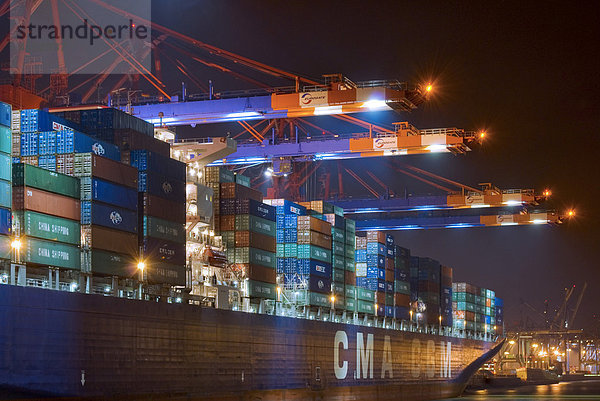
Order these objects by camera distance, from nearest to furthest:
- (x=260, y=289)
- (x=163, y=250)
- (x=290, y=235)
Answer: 1. (x=163, y=250)
2. (x=260, y=289)
3. (x=290, y=235)

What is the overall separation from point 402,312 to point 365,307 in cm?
769

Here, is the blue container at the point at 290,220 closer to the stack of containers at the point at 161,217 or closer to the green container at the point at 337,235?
the green container at the point at 337,235

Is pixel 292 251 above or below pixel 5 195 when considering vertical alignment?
below

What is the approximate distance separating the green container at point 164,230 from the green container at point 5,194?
22.7ft

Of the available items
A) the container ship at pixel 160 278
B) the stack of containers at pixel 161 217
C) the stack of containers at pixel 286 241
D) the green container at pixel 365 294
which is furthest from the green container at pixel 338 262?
the stack of containers at pixel 161 217

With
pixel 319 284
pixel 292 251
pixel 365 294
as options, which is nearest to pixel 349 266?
pixel 365 294

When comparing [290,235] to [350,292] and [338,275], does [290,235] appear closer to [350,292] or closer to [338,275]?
[338,275]

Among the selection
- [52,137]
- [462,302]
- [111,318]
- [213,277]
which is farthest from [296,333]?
[462,302]

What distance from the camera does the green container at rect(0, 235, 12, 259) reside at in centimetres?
2358

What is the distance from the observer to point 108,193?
2791 cm

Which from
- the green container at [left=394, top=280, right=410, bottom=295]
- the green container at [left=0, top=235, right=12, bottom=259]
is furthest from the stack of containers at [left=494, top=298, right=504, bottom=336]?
the green container at [left=0, top=235, right=12, bottom=259]

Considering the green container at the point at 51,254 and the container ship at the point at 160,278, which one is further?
the container ship at the point at 160,278

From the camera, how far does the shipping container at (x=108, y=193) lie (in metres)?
27.2

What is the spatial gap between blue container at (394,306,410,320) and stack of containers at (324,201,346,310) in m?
10.3
